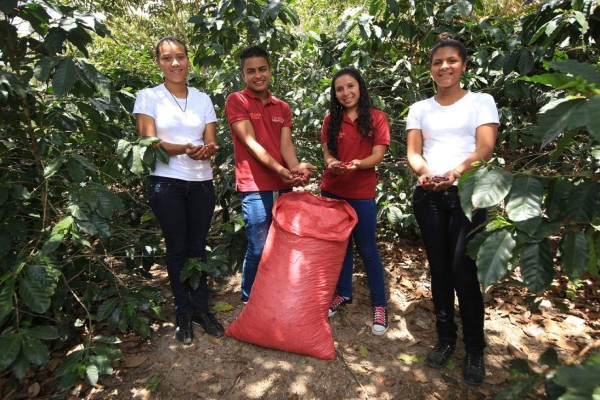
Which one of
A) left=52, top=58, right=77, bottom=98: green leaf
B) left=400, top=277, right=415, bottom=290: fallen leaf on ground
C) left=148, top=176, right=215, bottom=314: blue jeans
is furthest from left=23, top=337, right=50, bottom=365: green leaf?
left=400, top=277, right=415, bottom=290: fallen leaf on ground

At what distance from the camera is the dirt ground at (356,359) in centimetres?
195

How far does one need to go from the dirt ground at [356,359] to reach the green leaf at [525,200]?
115 centimetres

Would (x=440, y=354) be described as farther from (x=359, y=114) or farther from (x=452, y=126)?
(x=359, y=114)

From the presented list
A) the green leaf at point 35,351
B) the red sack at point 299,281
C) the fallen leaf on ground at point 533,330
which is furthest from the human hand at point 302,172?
the fallen leaf on ground at point 533,330

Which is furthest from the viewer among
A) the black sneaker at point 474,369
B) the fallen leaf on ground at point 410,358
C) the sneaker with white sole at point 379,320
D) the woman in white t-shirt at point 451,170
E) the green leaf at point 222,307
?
the green leaf at point 222,307

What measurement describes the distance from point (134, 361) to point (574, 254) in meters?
2.15

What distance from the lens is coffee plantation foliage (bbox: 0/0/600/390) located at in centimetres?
99

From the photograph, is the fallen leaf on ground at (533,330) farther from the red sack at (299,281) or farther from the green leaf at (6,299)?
the green leaf at (6,299)

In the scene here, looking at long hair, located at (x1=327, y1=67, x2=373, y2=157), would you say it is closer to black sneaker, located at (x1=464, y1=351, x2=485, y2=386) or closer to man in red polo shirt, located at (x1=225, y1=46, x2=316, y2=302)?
man in red polo shirt, located at (x1=225, y1=46, x2=316, y2=302)

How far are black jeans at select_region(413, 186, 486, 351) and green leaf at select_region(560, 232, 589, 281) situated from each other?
79 cm

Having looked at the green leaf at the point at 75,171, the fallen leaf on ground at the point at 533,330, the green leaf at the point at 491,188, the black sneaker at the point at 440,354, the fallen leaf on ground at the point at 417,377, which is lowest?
the fallen leaf on ground at the point at 417,377

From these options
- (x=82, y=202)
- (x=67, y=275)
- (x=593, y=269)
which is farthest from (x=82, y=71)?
(x=593, y=269)

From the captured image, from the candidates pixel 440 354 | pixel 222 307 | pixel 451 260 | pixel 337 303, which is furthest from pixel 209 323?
pixel 451 260

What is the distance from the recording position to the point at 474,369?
194 cm
